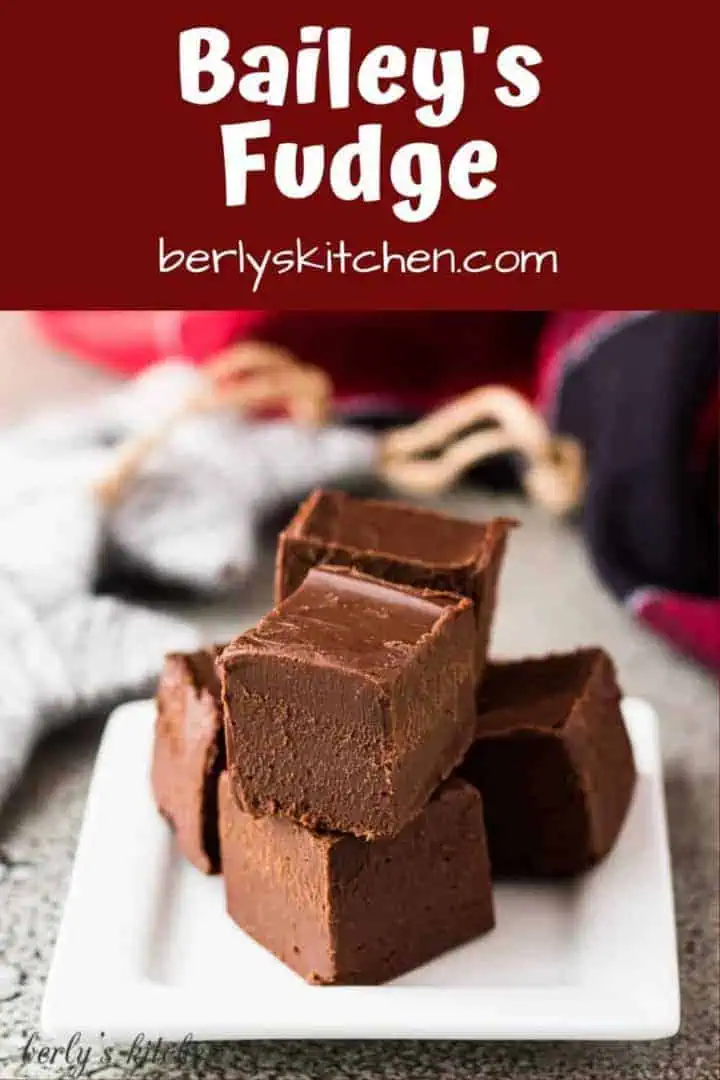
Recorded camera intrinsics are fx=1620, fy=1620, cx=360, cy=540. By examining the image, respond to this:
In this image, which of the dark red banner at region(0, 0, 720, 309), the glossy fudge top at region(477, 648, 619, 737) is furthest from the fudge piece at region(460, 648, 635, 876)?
the dark red banner at region(0, 0, 720, 309)

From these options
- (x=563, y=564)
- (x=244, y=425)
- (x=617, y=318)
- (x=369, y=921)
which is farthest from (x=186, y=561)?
(x=369, y=921)

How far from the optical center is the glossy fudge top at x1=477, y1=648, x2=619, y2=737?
53.1 inches

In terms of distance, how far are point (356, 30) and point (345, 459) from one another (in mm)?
1093

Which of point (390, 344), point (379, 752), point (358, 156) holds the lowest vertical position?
point (379, 752)

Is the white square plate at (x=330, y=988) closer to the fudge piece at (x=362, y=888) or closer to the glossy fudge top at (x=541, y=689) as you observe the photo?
the fudge piece at (x=362, y=888)

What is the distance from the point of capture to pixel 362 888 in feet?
4.01

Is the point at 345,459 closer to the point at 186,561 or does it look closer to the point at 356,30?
the point at 186,561

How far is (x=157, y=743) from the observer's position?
4.68ft

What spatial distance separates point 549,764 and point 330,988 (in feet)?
0.86

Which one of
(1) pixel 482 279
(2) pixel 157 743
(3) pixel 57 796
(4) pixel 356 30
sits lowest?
(3) pixel 57 796

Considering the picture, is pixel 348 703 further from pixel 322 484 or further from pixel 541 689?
pixel 322 484

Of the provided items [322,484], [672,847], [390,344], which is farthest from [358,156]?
[390,344]

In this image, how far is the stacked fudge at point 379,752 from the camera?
1.18 metres

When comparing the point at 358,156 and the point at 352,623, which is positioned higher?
the point at 358,156
